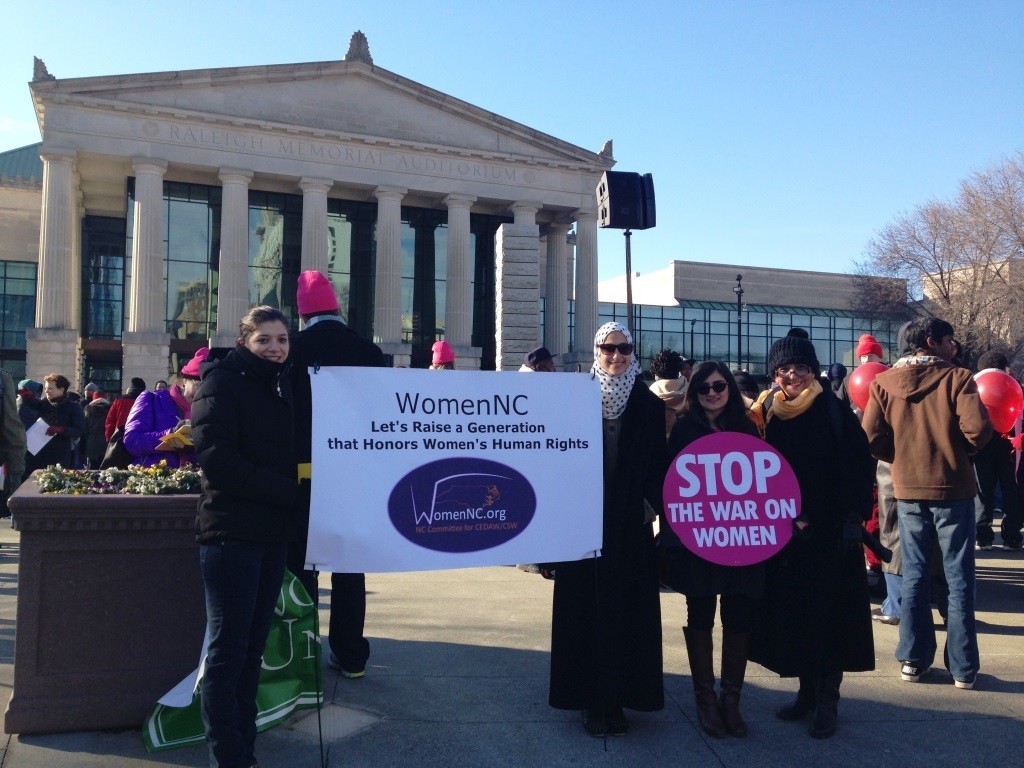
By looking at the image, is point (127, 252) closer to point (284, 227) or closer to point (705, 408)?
point (284, 227)

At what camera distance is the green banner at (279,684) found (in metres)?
4.03

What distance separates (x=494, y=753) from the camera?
4.20 metres

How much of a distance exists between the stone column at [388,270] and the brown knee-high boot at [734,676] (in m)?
36.7

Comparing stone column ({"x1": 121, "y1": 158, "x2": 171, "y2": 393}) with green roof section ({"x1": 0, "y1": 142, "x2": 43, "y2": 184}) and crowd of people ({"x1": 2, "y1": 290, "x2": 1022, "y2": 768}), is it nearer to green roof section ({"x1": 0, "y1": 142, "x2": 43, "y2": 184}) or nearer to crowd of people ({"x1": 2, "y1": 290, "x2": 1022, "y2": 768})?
green roof section ({"x1": 0, "y1": 142, "x2": 43, "y2": 184})

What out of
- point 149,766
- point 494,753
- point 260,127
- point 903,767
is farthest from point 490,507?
point 260,127

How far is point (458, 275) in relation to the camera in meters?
42.4

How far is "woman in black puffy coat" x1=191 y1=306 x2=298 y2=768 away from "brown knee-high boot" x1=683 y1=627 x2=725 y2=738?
2235 mm

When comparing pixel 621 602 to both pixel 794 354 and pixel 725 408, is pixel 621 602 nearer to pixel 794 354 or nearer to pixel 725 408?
pixel 725 408

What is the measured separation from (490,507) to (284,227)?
40998 millimetres

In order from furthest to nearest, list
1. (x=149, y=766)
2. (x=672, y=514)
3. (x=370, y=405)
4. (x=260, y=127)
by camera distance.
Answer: (x=260, y=127) < (x=672, y=514) < (x=370, y=405) < (x=149, y=766)

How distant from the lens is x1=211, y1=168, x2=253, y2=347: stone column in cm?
3800

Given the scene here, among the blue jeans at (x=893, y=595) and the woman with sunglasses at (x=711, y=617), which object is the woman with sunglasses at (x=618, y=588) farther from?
the blue jeans at (x=893, y=595)

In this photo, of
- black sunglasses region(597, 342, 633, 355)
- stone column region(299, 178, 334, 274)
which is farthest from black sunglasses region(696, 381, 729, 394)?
stone column region(299, 178, 334, 274)

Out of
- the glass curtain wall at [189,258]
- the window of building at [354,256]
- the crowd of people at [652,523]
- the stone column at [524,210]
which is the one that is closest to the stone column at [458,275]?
the stone column at [524,210]
